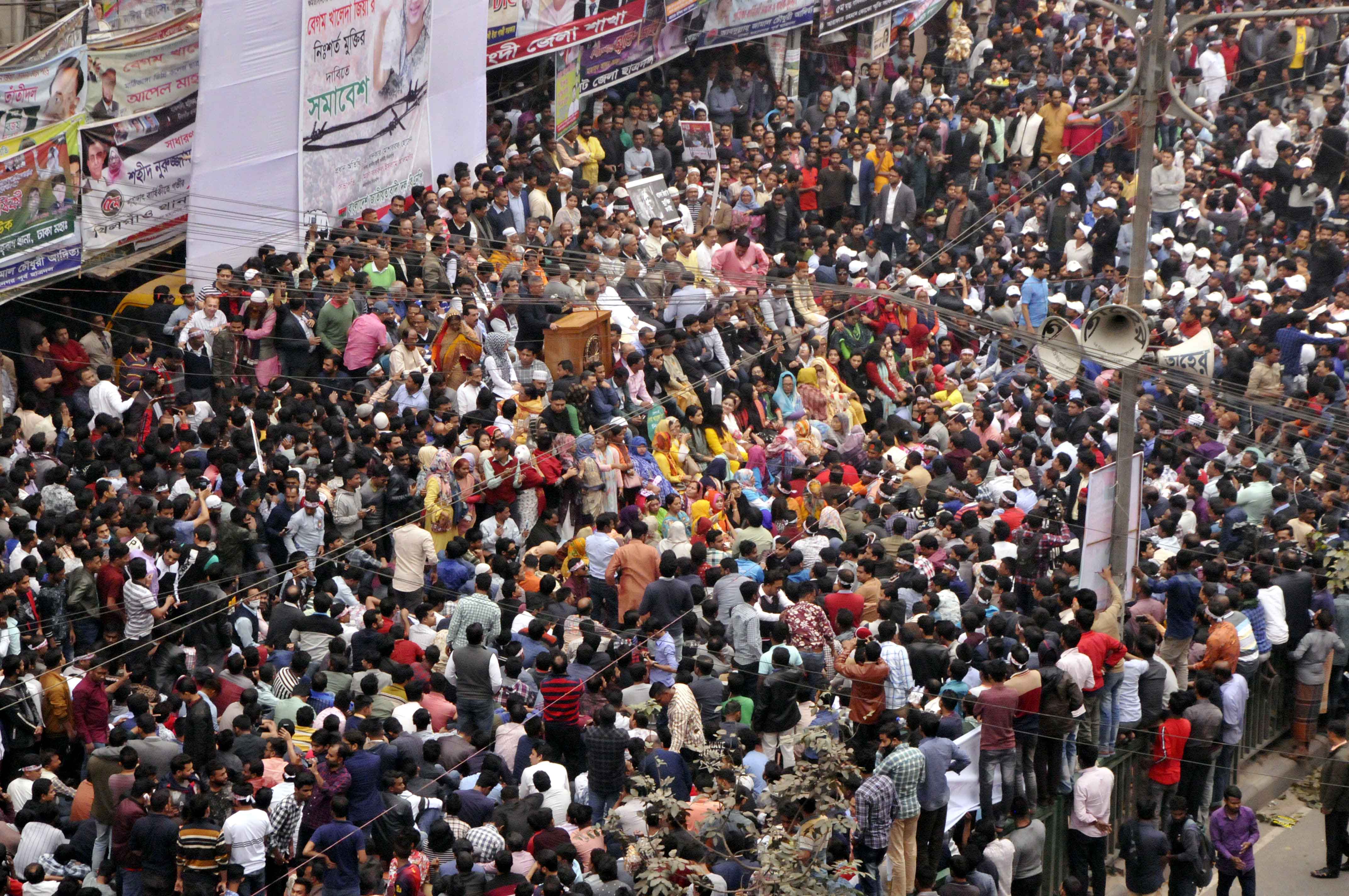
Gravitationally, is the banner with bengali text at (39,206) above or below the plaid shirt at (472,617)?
above

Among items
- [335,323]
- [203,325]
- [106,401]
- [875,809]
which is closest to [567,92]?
[335,323]

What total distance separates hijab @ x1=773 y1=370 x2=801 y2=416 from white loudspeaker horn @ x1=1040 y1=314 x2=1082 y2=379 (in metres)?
5.50

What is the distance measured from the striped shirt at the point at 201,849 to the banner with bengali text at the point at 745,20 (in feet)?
53.1

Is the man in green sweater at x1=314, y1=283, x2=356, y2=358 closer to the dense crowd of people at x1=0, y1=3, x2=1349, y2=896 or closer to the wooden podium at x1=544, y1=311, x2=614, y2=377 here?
the dense crowd of people at x1=0, y1=3, x2=1349, y2=896

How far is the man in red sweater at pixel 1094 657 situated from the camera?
1277cm

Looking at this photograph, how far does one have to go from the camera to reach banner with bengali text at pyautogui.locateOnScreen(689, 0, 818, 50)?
2494cm

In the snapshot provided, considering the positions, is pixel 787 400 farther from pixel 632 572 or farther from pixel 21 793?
pixel 21 793

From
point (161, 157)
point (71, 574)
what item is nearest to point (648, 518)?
point (71, 574)

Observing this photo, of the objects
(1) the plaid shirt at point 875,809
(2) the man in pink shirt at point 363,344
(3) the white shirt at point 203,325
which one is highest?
(3) the white shirt at point 203,325

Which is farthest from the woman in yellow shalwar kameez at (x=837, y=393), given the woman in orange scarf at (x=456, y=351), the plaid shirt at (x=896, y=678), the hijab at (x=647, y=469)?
the plaid shirt at (x=896, y=678)

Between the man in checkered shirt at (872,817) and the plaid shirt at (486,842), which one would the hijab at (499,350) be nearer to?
the man in checkered shirt at (872,817)

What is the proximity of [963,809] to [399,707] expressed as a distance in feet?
12.1

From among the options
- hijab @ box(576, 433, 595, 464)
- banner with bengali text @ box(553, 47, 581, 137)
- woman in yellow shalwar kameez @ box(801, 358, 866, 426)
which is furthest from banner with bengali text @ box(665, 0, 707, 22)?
hijab @ box(576, 433, 595, 464)

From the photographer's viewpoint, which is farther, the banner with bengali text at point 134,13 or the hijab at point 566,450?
the banner with bengali text at point 134,13
